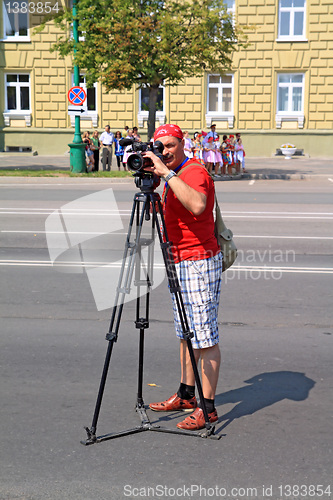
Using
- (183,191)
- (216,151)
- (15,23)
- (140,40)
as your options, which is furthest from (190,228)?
(15,23)

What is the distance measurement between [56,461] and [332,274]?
563 centimetres

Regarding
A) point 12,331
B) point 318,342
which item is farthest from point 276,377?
point 12,331

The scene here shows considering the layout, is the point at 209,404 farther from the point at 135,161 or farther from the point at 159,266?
the point at 159,266

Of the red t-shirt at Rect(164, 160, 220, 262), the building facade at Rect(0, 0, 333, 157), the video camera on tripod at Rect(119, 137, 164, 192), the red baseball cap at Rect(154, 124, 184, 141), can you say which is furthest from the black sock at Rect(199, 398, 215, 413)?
the building facade at Rect(0, 0, 333, 157)

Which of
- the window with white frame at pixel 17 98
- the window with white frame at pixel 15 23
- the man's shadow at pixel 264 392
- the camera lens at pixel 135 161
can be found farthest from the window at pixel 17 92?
the camera lens at pixel 135 161

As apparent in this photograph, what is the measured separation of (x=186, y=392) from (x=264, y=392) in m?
0.67

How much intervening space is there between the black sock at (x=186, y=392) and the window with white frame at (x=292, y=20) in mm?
31451

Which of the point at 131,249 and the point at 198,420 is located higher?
the point at 131,249

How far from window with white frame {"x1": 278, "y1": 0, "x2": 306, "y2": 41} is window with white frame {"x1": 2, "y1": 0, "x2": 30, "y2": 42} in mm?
12516

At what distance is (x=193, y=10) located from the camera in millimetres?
24547

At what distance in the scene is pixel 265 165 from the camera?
30500 mm

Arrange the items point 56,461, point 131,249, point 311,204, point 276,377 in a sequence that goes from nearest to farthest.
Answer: point 56,461
point 131,249
point 276,377
point 311,204

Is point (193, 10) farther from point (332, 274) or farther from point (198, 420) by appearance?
point (198, 420)

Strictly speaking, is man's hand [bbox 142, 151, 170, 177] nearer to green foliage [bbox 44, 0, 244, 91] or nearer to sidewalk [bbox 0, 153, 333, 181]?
green foliage [bbox 44, 0, 244, 91]
